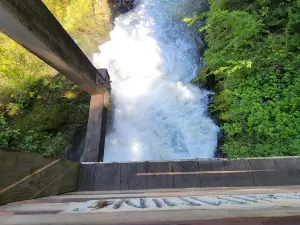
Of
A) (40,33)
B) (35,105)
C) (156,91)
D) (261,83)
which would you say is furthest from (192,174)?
(35,105)

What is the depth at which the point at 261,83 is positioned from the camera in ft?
15.7

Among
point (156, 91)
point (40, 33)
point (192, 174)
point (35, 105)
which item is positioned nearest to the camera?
point (40, 33)

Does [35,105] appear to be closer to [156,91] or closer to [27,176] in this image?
[156,91]

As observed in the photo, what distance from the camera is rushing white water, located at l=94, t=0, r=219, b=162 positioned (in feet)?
17.9

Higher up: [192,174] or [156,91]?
[156,91]

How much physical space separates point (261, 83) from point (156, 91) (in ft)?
8.63

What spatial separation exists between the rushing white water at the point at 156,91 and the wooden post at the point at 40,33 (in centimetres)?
279

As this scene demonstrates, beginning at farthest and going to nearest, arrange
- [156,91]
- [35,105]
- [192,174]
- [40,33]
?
[156,91], [35,105], [192,174], [40,33]

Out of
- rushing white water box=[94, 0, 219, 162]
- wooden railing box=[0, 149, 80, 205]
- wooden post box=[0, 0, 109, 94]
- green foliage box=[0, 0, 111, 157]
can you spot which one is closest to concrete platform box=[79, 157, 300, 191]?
wooden railing box=[0, 149, 80, 205]

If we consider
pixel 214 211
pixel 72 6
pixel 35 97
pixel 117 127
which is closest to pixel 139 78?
pixel 117 127

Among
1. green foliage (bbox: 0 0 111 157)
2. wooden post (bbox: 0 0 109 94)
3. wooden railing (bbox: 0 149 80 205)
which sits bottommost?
wooden railing (bbox: 0 149 80 205)

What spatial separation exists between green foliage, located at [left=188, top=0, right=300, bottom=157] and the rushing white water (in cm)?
74

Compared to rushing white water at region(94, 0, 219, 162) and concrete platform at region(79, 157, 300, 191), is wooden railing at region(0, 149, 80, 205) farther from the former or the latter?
rushing white water at region(94, 0, 219, 162)

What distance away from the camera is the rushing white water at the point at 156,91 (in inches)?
215
